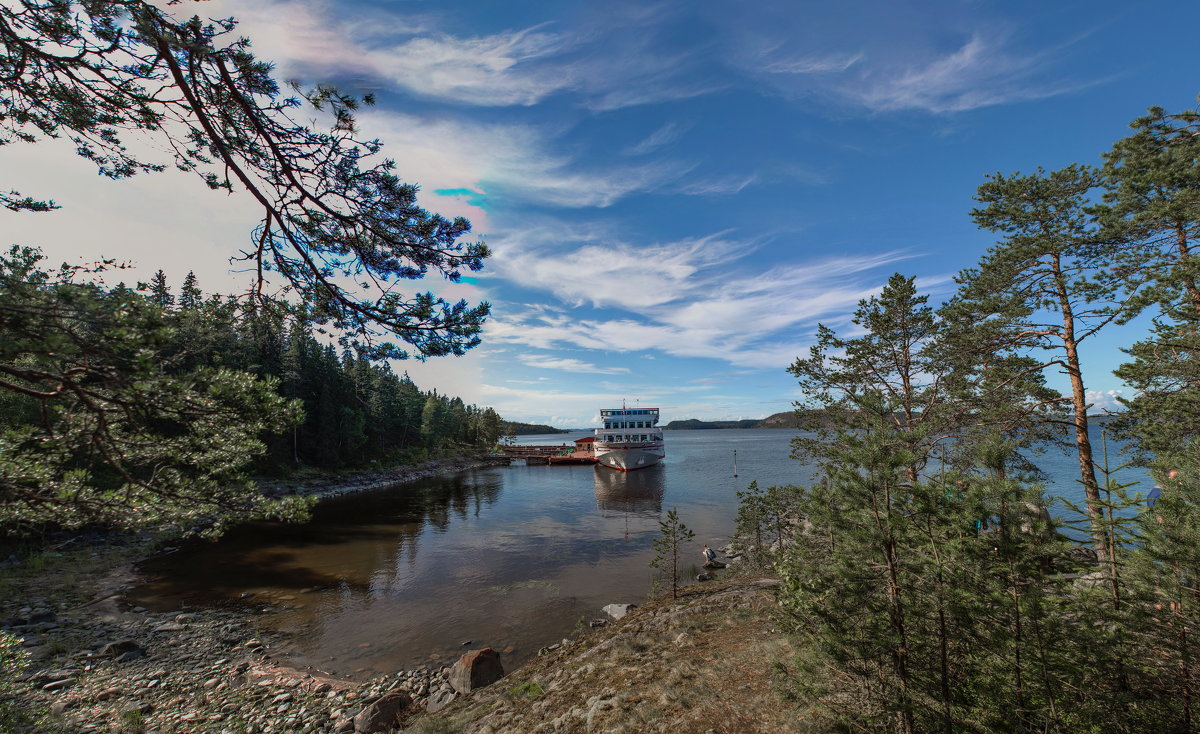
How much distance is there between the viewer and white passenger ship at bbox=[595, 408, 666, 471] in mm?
52625

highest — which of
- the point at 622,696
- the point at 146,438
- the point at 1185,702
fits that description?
the point at 146,438

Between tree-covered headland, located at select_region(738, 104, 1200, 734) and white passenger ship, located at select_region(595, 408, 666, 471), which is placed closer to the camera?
tree-covered headland, located at select_region(738, 104, 1200, 734)

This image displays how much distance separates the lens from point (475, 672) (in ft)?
27.1

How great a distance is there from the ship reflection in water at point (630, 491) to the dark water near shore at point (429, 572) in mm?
365

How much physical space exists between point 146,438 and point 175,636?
11.2 m

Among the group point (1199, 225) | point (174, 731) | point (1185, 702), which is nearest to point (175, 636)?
point (174, 731)

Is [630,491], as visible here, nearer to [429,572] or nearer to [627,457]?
[627,457]

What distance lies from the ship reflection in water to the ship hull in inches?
30.8

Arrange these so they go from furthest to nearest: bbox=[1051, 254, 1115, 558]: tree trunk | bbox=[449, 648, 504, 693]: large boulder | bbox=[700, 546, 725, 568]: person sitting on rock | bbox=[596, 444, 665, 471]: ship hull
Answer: bbox=[596, 444, 665, 471]: ship hull, bbox=[700, 546, 725, 568]: person sitting on rock, bbox=[1051, 254, 1115, 558]: tree trunk, bbox=[449, 648, 504, 693]: large boulder

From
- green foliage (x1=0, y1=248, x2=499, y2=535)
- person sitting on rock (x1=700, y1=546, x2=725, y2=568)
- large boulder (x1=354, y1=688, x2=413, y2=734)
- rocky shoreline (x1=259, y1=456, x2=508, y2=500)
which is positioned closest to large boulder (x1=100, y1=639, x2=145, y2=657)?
large boulder (x1=354, y1=688, x2=413, y2=734)

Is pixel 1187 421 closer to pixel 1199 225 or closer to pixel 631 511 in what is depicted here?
pixel 1199 225

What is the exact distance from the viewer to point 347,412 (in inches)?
1769

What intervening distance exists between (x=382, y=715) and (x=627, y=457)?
45639 mm

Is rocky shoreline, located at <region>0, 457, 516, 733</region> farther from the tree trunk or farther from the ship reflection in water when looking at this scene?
the ship reflection in water
